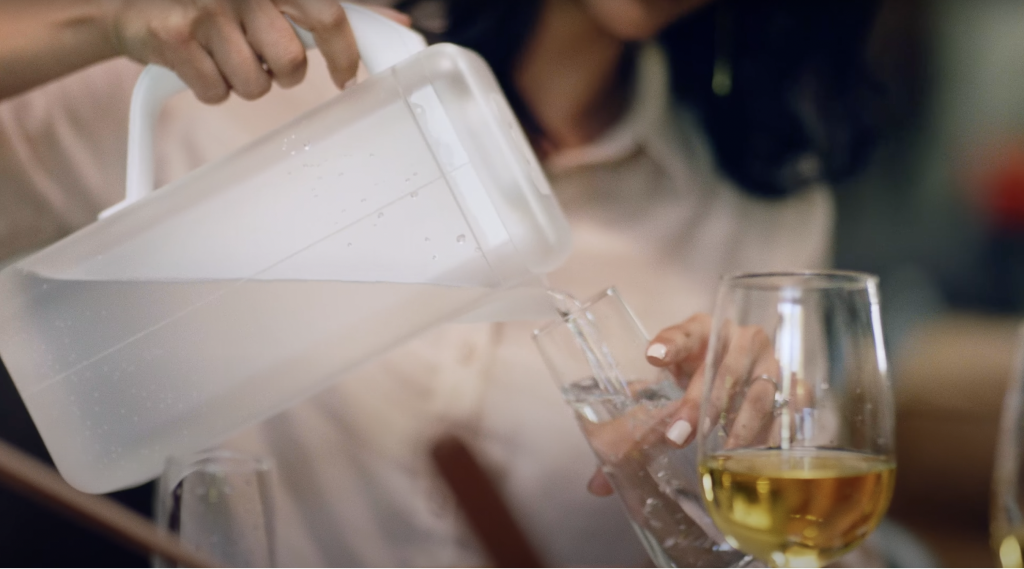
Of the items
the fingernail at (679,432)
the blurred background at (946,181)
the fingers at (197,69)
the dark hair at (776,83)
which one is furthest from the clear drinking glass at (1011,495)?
the blurred background at (946,181)

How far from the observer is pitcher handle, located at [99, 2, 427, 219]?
51 cm

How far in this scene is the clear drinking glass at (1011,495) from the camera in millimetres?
301

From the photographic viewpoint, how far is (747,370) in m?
0.35

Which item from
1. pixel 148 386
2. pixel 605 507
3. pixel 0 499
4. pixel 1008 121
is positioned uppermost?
pixel 148 386

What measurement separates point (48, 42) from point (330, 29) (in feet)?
0.86

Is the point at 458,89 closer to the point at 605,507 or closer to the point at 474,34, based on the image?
the point at 474,34

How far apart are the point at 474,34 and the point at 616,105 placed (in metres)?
0.27

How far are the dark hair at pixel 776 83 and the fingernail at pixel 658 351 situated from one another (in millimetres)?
802

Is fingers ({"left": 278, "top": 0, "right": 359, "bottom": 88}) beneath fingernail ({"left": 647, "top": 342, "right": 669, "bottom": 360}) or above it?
above

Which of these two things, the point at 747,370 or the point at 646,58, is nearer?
the point at 747,370

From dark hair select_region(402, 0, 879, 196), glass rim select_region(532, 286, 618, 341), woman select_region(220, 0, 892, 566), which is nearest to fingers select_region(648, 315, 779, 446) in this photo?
glass rim select_region(532, 286, 618, 341)

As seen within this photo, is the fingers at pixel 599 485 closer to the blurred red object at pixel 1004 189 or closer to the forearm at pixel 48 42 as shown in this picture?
the forearm at pixel 48 42

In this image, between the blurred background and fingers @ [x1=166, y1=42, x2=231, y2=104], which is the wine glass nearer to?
fingers @ [x1=166, y1=42, x2=231, y2=104]

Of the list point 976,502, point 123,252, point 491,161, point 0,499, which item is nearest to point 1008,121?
point 976,502
